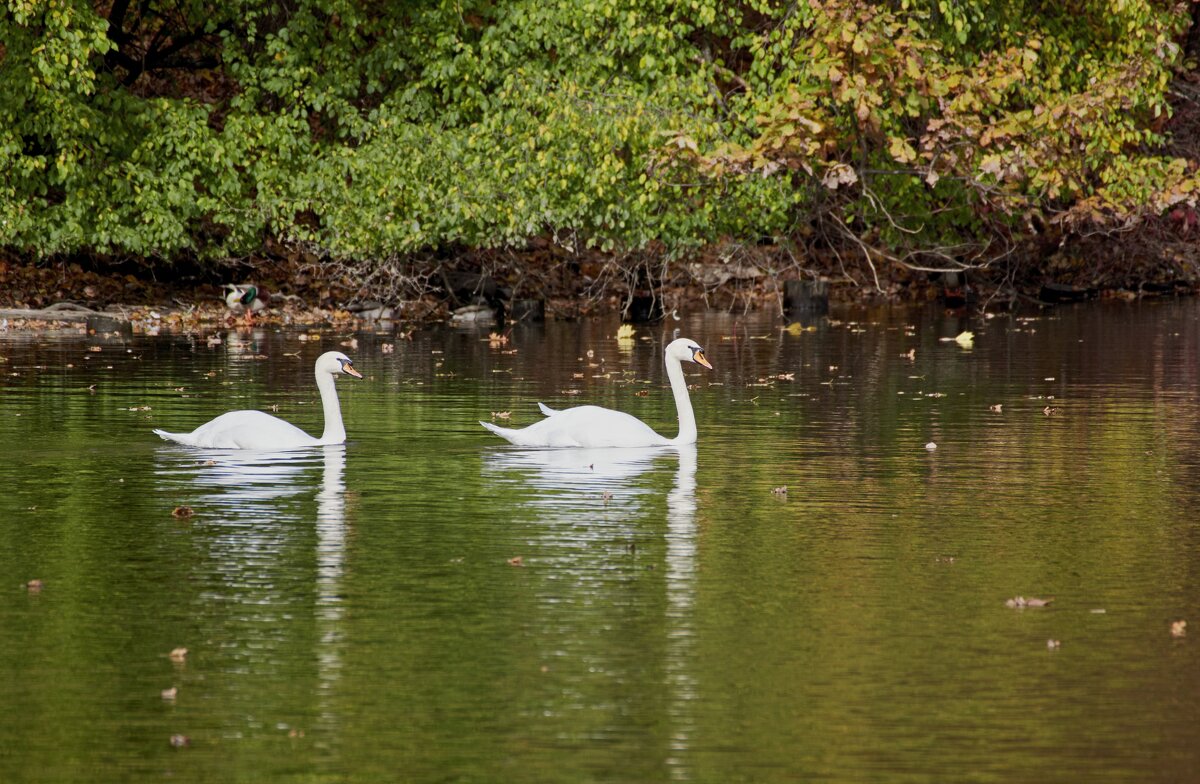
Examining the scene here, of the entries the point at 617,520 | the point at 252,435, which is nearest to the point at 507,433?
the point at 252,435

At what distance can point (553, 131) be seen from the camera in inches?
1223

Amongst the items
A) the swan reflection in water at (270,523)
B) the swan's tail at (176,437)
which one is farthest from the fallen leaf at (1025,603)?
the swan's tail at (176,437)

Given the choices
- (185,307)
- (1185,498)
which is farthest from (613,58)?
(1185,498)

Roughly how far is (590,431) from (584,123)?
15.7 metres

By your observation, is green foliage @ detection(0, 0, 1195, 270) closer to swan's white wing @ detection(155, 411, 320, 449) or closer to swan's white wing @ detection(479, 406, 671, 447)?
swan's white wing @ detection(479, 406, 671, 447)

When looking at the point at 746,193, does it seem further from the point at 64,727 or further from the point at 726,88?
the point at 64,727

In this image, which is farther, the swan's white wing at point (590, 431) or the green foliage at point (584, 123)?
the green foliage at point (584, 123)

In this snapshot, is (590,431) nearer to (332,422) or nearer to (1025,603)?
(332,422)

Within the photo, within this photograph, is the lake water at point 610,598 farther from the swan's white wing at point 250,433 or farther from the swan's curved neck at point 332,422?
the swan's curved neck at point 332,422

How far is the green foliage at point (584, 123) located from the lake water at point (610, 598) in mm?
11125

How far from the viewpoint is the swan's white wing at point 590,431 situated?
16.0 meters

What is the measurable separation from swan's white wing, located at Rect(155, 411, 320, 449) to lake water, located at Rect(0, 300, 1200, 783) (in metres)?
0.14

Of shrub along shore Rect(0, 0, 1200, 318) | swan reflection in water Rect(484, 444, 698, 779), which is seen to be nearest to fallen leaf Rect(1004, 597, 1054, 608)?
swan reflection in water Rect(484, 444, 698, 779)

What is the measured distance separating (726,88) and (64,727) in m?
31.7
